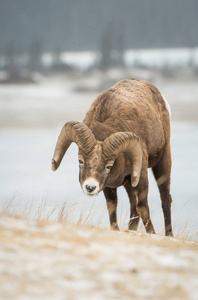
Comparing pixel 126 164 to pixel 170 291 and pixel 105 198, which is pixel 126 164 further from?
pixel 170 291

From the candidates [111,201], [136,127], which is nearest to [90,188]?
[136,127]

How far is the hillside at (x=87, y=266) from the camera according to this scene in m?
4.47

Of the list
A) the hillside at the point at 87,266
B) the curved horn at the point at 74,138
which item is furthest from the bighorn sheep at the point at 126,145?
the hillside at the point at 87,266

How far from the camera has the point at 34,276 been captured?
4.66m

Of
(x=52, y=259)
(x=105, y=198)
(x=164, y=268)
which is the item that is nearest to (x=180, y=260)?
(x=164, y=268)

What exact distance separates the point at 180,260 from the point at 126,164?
4.66 m

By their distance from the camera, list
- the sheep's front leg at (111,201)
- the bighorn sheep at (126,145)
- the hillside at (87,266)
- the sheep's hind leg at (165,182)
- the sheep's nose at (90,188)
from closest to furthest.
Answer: the hillside at (87,266), the sheep's nose at (90,188), the bighorn sheep at (126,145), the sheep's front leg at (111,201), the sheep's hind leg at (165,182)

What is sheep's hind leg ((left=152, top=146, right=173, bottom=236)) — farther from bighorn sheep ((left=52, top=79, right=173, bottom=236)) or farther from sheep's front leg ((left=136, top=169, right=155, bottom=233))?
sheep's front leg ((left=136, top=169, right=155, bottom=233))

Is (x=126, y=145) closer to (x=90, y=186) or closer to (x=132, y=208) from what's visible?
(x=90, y=186)

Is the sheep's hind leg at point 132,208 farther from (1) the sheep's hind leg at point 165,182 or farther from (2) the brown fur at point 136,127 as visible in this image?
(1) the sheep's hind leg at point 165,182

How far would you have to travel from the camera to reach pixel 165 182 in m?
11.6

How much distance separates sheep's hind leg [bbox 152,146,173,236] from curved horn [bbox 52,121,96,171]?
2.11 meters

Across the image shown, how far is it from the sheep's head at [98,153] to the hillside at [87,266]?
2789 mm

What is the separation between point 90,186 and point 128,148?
120 centimetres
